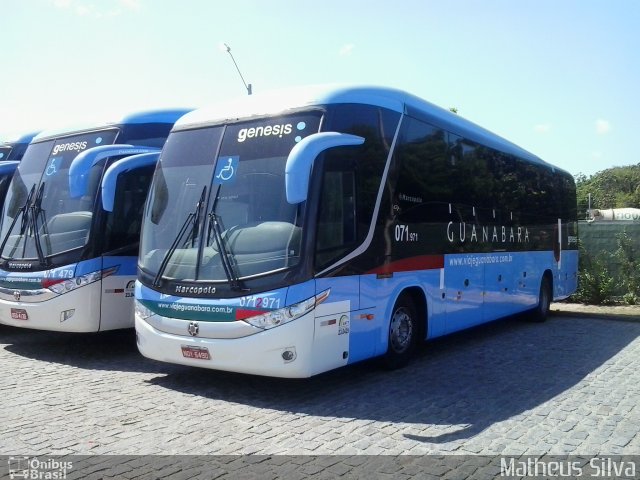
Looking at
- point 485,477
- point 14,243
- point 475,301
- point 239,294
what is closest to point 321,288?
point 239,294

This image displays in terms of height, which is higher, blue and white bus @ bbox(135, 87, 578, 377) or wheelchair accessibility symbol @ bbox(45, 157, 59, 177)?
wheelchair accessibility symbol @ bbox(45, 157, 59, 177)

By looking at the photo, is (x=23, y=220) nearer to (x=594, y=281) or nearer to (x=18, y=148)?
(x=18, y=148)

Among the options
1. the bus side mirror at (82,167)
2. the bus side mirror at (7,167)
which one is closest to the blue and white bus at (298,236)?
the bus side mirror at (82,167)

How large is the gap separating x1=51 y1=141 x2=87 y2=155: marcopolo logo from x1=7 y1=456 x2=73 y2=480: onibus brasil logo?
5.81 m

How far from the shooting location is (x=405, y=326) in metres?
8.75

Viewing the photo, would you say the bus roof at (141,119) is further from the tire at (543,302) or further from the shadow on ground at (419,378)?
the tire at (543,302)

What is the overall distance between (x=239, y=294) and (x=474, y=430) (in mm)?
2823

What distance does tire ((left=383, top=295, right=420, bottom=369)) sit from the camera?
8.41 metres

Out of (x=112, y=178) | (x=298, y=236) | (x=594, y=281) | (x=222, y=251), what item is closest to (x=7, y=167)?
(x=112, y=178)

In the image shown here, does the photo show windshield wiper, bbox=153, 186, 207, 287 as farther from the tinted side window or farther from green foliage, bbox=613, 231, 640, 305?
green foliage, bbox=613, 231, 640, 305

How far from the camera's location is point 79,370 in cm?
860

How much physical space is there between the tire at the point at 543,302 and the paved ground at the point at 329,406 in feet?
12.9

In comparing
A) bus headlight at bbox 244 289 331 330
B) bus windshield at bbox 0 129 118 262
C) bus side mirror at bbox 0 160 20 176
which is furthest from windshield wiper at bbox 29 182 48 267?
bus headlight at bbox 244 289 331 330

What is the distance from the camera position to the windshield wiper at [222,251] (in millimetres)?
6855
